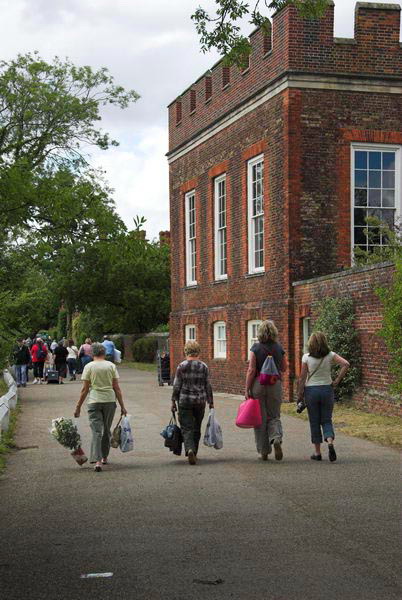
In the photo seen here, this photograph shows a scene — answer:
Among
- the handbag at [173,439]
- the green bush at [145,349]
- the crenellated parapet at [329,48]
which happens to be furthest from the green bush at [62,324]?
the handbag at [173,439]

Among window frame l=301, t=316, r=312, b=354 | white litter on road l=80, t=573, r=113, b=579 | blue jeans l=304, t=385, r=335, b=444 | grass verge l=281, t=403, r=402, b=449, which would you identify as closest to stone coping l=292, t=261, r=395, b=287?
window frame l=301, t=316, r=312, b=354

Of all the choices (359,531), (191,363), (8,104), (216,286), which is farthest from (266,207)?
(8,104)

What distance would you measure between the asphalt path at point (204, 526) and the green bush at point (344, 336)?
5.29 metres

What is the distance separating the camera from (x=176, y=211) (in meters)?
31.7

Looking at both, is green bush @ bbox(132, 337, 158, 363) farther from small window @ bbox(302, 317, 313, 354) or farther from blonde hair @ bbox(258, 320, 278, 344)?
blonde hair @ bbox(258, 320, 278, 344)

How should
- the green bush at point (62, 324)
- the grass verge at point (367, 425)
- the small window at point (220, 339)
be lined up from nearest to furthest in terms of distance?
1. the grass verge at point (367, 425)
2. the small window at point (220, 339)
3. the green bush at point (62, 324)

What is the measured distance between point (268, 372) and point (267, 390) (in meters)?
0.27

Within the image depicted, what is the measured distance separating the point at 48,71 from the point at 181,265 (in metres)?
14.9

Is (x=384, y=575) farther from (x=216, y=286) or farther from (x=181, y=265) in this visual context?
(x=181, y=265)

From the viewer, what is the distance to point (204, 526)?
8.34 meters

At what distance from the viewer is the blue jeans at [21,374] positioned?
108 ft

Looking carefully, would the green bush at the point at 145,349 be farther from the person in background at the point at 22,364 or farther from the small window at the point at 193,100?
the small window at the point at 193,100

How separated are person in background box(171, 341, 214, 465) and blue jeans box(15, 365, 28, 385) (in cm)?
2102

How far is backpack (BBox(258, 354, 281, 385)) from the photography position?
1270 centimetres
